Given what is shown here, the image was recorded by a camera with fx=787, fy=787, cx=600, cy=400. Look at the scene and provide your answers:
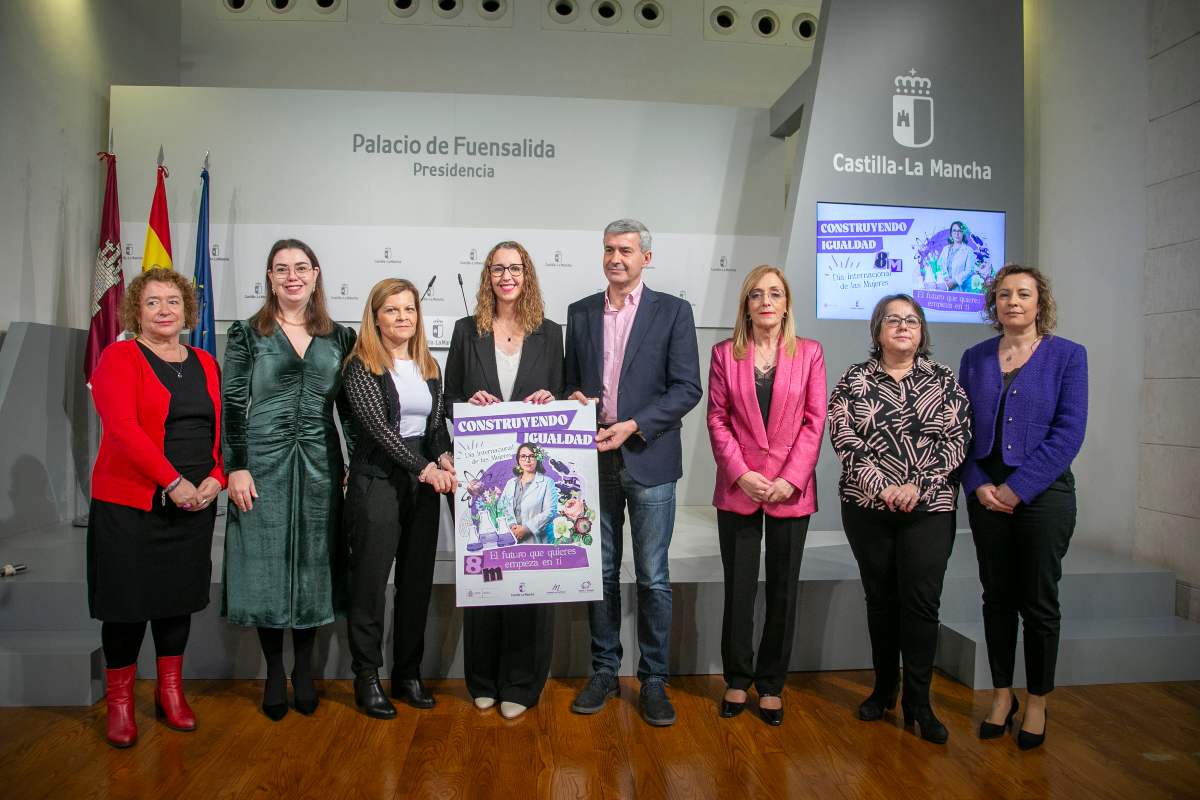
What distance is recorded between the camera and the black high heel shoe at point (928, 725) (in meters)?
2.51

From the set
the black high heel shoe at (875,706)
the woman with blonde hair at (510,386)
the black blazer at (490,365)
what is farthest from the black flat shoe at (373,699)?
the black high heel shoe at (875,706)

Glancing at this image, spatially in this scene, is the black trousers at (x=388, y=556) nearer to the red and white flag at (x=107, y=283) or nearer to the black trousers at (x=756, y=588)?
the black trousers at (x=756, y=588)

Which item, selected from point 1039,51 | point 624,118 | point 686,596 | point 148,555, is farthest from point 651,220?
point 148,555

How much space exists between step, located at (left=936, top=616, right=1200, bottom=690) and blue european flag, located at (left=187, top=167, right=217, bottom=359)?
4.28m

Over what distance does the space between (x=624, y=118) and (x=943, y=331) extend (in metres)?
2.46

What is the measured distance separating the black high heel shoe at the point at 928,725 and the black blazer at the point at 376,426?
1806 mm

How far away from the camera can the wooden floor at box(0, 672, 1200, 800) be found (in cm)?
223

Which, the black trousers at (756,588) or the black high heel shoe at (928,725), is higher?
the black trousers at (756,588)

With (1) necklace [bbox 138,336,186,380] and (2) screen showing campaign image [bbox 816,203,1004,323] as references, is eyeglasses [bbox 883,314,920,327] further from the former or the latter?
(1) necklace [bbox 138,336,186,380]

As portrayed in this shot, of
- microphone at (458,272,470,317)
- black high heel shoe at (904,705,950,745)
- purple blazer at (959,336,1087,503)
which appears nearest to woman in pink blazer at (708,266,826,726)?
black high heel shoe at (904,705,950,745)

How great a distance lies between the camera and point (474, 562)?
99.8 inches

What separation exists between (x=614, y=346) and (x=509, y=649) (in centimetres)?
111

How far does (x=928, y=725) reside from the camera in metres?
2.54

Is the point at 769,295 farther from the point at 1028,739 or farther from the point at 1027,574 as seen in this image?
the point at 1028,739
